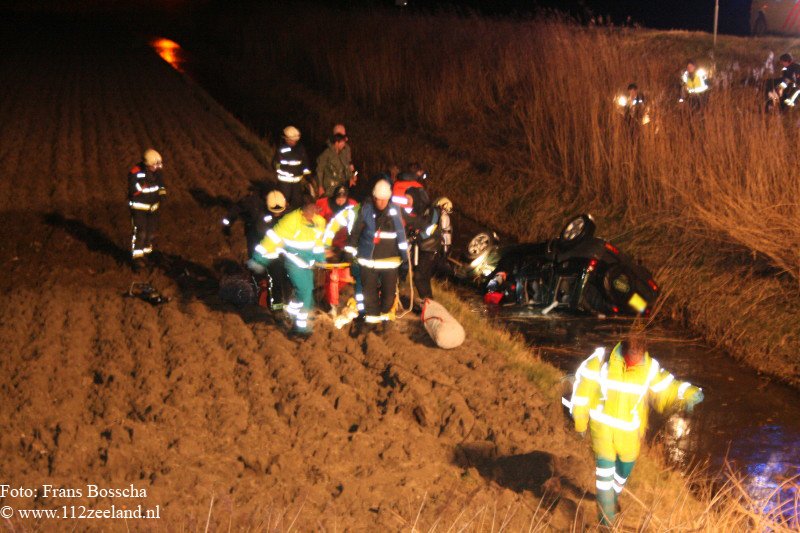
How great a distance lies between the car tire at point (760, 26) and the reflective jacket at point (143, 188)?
2126 centimetres

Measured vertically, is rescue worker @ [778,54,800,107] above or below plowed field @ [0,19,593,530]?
above

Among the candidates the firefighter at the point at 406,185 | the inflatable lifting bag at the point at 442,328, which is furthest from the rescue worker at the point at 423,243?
the inflatable lifting bag at the point at 442,328

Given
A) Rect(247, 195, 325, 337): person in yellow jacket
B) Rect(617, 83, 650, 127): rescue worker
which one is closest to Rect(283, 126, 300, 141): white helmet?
Rect(247, 195, 325, 337): person in yellow jacket

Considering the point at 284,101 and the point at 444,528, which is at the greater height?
the point at 444,528

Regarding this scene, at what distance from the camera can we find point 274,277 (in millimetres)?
10414

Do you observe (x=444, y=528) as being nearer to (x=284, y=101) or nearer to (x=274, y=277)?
(x=274, y=277)

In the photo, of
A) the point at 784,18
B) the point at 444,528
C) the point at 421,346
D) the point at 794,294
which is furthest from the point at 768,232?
the point at 784,18

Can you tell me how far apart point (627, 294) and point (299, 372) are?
15.5 feet

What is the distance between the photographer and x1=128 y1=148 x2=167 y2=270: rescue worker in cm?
1171

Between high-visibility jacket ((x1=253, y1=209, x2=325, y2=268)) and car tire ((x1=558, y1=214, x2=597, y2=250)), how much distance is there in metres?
3.62

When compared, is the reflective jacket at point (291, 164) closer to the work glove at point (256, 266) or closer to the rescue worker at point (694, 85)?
the work glove at point (256, 266)

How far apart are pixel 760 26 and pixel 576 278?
61.6 feet

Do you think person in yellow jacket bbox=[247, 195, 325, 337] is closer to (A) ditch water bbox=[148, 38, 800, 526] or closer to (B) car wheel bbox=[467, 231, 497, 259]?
(A) ditch water bbox=[148, 38, 800, 526]

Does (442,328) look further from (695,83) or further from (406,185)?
(695,83)
